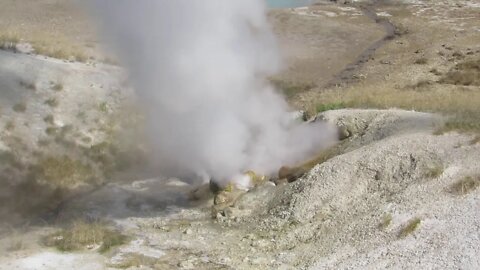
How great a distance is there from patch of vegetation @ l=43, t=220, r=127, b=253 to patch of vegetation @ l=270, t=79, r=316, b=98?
605 inches

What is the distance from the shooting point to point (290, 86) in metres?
29.3

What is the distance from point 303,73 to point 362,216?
20.8m

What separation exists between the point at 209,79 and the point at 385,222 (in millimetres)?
6790

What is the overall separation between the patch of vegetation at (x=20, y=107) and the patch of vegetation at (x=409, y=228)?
1337 cm

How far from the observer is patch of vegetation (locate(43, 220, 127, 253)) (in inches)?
496

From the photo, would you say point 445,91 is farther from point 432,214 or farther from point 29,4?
point 29,4

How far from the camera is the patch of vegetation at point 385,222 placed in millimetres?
11997

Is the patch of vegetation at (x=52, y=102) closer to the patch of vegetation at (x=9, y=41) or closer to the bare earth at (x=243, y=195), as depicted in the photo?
the bare earth at (x=243, y=195)

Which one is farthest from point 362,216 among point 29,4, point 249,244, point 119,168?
point 29,4

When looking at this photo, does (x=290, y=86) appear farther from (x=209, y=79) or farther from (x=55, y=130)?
(x=209, y=79)

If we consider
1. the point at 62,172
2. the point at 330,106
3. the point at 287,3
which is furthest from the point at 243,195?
the point at 287,3

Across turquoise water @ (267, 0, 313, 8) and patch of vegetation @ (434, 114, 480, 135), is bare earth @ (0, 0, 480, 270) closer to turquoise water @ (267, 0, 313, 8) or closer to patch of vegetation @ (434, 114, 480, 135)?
patch of vegetation @ (434, 114, 480, 135)

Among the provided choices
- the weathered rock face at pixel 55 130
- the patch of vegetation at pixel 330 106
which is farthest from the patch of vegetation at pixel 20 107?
the patch of vegetation at pixel 330 106

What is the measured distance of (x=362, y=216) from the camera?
499 inches
